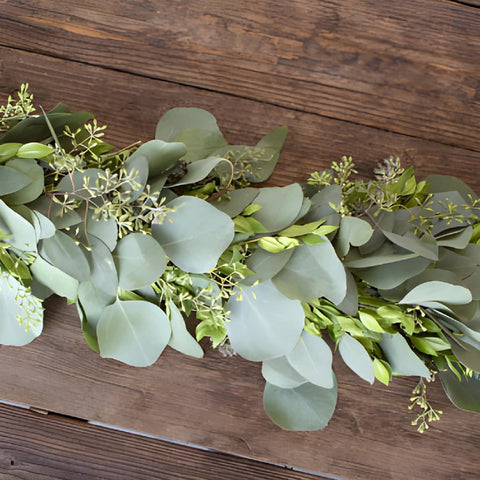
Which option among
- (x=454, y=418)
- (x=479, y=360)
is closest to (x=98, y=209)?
(x=479, y=360)

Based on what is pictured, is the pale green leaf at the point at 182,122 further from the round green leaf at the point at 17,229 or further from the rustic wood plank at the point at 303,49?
the round green leaf at the point at 17,229

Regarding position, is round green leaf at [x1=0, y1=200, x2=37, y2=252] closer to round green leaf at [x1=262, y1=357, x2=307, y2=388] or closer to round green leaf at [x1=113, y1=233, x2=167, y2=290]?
round green leaf at [x1=113, y1=233, x2=167, y2=290]

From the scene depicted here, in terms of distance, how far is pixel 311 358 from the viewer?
0.62 metres

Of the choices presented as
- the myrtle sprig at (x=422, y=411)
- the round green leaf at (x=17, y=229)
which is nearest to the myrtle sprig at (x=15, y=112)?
the round green leaf at (x=17, y=229)

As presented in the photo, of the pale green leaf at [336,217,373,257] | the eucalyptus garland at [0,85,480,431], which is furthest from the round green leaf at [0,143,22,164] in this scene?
the pale green leaf at [336,217,373,257]

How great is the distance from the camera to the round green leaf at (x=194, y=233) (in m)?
0.53

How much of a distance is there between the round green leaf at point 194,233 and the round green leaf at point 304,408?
25 cm

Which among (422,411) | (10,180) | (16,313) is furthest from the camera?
(422,411)

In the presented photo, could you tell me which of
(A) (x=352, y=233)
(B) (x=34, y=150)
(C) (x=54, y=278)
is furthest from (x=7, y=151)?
(A) (x=352, y=233)

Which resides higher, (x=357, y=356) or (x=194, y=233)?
(x=194, y=233)

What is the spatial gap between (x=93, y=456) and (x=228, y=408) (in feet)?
0.67

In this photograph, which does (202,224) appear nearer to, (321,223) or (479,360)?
(321,223)

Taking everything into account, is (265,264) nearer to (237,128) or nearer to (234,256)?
(234,256)

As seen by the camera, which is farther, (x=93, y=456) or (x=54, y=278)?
(x=93, y=456)
